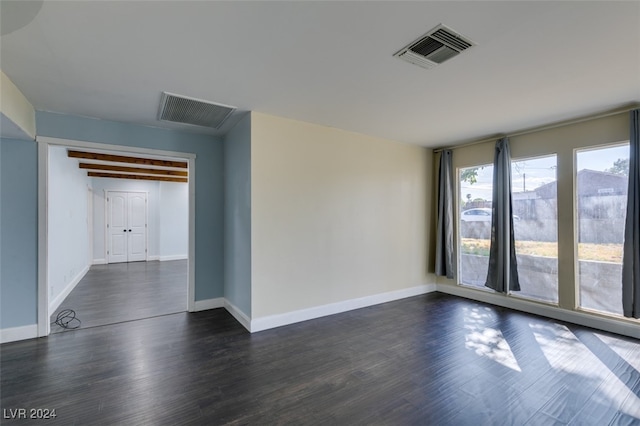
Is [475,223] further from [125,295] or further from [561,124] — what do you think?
[125,295]

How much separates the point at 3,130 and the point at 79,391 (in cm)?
273

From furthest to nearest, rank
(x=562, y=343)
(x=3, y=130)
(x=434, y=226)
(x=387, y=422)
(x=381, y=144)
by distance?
(x=434, y=226) < (x=381, y=144) < (x=562, y=343) < (x=3, y=130) < (x=387, y=422)

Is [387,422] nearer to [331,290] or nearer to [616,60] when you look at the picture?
[331,290]

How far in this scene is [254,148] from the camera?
3.47 m

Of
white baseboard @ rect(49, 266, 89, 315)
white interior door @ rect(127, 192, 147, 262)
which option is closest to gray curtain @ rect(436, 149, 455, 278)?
white baseboard @ rect(49, 266, 89, 315)

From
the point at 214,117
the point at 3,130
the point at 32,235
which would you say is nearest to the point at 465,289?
the point at 214,117

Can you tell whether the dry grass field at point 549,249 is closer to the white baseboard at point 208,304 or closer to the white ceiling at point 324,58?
the white ceiling at point 324,58

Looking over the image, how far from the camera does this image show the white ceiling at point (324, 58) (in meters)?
1.76

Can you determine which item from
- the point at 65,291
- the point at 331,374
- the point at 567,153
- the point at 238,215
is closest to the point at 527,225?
the point at 567,153

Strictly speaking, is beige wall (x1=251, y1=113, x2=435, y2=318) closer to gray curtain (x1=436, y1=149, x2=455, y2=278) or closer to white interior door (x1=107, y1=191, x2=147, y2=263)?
gray curtain (x1=436, y1=149, x2=455, y2=278)

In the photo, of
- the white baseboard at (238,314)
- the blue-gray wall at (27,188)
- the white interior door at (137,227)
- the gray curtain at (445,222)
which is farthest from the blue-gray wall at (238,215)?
the white interior door at (137,227)

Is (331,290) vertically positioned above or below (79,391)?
above

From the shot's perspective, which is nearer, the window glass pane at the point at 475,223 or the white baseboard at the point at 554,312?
the white baseboard at the point at 554,312

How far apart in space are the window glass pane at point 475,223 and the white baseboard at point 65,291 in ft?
21.6
